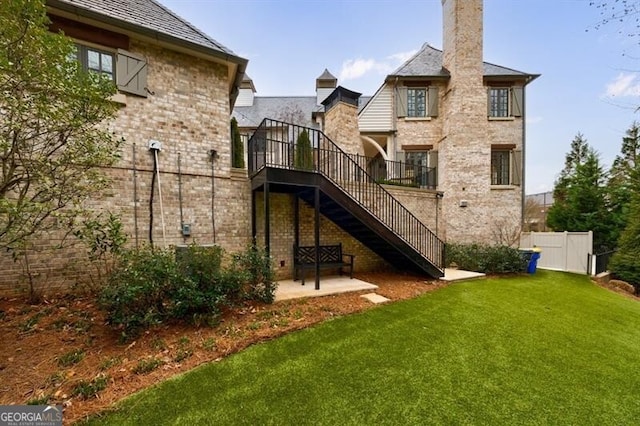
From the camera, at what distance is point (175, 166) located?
6000 millimetres

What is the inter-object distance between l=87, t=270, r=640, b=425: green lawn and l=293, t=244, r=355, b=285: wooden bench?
221 centimetres

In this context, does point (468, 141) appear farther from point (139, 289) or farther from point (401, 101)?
point (139, 289)

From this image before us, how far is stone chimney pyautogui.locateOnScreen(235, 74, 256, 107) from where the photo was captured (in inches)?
707

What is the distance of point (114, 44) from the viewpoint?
543 cm

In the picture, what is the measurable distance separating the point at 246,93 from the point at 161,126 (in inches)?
551

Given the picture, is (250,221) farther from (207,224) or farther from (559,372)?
(559,372)

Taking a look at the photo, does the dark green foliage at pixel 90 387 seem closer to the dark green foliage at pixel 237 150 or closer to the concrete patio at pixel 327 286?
the concrete patio at pixel 327 286

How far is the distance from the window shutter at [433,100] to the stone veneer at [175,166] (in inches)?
370

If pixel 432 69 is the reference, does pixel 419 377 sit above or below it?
below

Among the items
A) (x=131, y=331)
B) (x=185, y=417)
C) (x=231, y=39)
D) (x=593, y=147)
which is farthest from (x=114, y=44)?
(x=593, y=147)

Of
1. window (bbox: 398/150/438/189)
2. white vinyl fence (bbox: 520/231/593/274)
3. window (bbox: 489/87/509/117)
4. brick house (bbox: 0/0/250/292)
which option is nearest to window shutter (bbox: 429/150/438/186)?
window (bbox: 398/150/438/189)

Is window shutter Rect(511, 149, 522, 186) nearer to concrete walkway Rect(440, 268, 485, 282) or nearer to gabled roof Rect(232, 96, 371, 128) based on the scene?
concrete walkway Rect(440, 268, 485, 282)

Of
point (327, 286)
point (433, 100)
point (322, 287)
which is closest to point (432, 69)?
point (433, 100)

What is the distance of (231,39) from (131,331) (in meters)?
14.2
